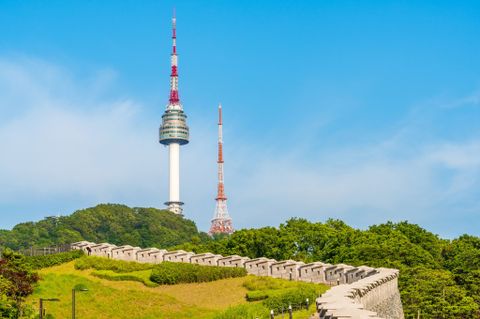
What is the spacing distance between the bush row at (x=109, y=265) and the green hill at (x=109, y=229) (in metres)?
82.8

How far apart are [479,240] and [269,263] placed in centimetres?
3532

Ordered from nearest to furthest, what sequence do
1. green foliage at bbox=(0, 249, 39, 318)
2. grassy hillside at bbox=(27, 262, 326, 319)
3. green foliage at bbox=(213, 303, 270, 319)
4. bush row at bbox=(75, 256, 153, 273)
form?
green foliage at bbox=(213, 303, 270, 319)
green foliage at bbox=(0, 249, 39, 318)
grassy hillside at bbox=(27, 262, 326, 319)
bush row at bbox=(75, 256, 153, 273)

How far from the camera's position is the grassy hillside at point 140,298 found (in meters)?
46.1

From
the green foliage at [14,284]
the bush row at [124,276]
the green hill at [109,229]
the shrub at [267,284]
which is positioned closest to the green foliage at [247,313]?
the shrub at [267,284]

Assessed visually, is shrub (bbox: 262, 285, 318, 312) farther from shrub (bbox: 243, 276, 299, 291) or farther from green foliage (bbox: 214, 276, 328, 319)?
shrub (bbox: 243, 276, 299, 291)

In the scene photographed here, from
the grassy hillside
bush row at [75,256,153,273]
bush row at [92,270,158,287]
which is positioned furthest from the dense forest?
bush row at [92,270,158,287]

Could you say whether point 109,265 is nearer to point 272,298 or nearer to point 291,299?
point 272,298

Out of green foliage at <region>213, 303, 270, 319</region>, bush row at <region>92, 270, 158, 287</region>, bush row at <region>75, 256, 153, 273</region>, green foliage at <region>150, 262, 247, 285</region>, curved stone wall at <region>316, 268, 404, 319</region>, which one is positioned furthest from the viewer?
bush row at <region>75, 256, 153, 273</region>

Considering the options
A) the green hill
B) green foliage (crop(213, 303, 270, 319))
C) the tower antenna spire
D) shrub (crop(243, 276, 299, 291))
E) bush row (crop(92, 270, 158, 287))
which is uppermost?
the tower antenna spire

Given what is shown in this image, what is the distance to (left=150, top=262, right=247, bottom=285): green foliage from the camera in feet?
185

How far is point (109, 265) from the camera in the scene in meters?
61.8

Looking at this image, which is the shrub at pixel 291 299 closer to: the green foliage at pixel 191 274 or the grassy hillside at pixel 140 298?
the grassy hillside at pixel 140 298

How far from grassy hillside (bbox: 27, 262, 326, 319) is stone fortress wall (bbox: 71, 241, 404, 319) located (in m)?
2.35

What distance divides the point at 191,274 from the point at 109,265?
9116mm
